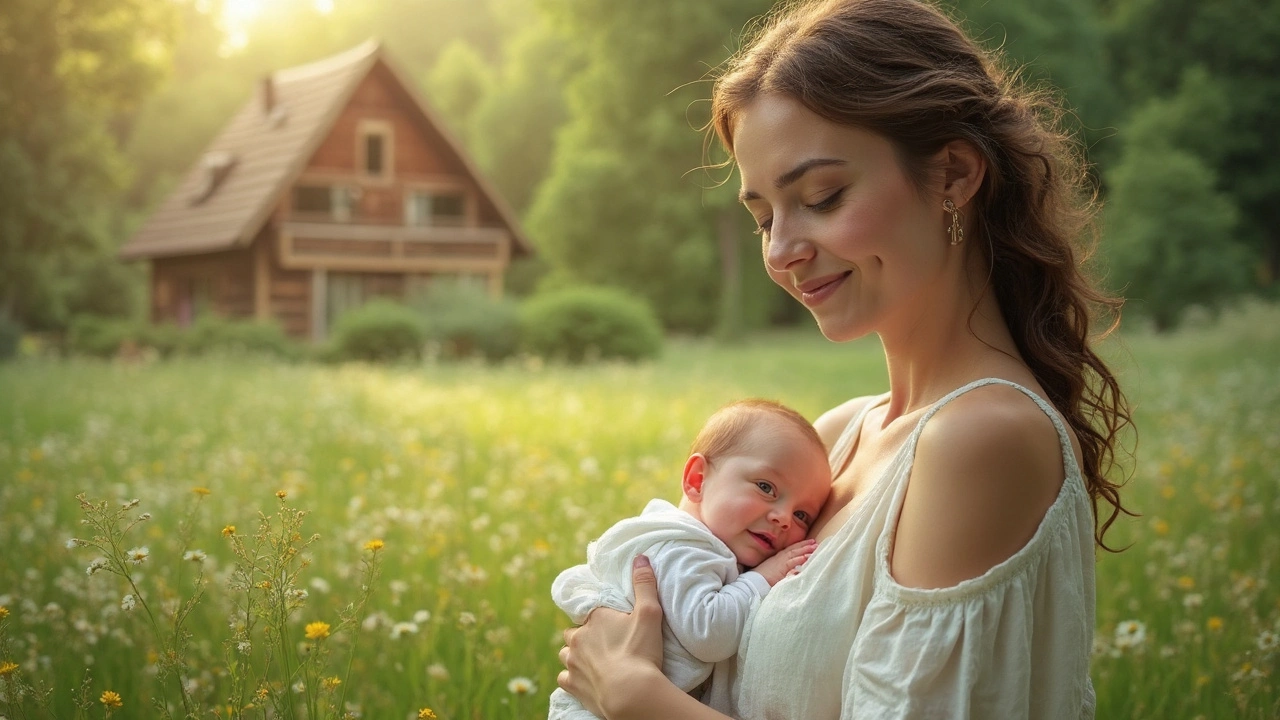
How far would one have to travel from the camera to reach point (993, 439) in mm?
1795

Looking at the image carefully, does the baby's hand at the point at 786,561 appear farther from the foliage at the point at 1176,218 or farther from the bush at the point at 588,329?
the foliage at the point at 1176,218

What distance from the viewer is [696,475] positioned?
253 cm

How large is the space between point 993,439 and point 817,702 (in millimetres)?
566

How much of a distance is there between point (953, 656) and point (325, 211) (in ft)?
90.0

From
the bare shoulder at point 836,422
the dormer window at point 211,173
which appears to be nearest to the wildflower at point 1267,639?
the bare shoulder at point 836,422

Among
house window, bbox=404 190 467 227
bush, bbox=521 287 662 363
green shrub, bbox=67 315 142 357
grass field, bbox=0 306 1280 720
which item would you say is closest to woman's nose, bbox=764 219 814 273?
grass field, bbox=0 306 1280 720

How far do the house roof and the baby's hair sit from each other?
77.7ft

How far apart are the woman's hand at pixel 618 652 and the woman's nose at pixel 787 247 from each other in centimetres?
64

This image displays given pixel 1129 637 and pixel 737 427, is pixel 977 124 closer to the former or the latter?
pixel 737 427

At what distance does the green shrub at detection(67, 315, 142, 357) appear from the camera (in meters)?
22.9

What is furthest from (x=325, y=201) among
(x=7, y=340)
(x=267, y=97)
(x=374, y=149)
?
(x=7, y=340)

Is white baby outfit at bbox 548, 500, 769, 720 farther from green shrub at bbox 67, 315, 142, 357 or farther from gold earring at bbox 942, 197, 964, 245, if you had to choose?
green shrub at bbox 67, 315, 142, 357

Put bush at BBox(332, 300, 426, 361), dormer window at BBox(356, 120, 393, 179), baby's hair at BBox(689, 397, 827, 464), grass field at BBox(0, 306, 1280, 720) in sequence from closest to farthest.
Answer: baby's hair at BBox(689, 397, 827, 464) < grass field at BBox(0, 306, 1280, 720) < bush at BBox(332, 300, 426, 361) < dormer window at BBox(356, 120, 393, 179)

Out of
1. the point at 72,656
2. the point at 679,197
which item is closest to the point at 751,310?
the point at 679,197
